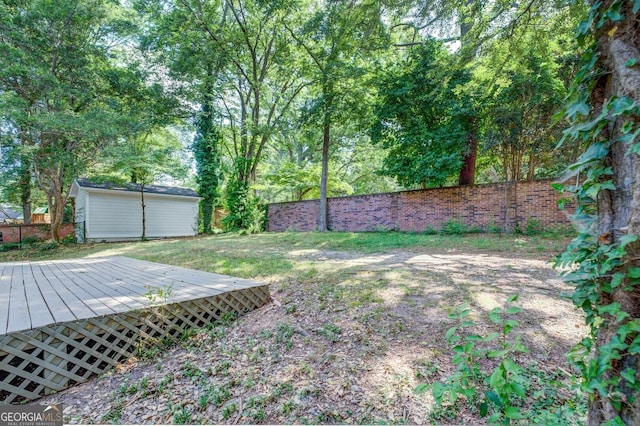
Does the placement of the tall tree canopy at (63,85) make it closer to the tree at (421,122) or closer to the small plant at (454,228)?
the tree at (421,122)

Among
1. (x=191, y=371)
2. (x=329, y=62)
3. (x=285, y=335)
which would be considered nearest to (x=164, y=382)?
(x=191, y=371)

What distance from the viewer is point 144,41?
11.9 meters

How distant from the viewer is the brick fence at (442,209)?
24.7 ft

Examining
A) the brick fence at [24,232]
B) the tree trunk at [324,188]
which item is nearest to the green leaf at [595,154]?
the tree trunk at [324,188]

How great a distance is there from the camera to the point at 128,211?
13398 mm

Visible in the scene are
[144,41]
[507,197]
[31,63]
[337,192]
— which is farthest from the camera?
[337,192]

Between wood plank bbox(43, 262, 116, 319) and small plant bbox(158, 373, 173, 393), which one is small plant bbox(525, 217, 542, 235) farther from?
wood plank bbox(43, 262, 116, 319)

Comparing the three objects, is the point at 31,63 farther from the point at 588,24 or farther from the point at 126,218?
the point at 588,24

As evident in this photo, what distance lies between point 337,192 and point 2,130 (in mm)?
14185

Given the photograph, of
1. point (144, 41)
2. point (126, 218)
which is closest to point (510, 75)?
point (144, 41)

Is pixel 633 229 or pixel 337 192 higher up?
pixel 337 192

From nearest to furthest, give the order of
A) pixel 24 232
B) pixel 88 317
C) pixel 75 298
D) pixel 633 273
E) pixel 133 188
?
pixel 633 273, pixel 88 317, pixel 75 298, pixel 24 232, pixel 133 188

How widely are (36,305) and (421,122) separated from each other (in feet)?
32.9

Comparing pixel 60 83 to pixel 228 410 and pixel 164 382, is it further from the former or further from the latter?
pixel 228 410
